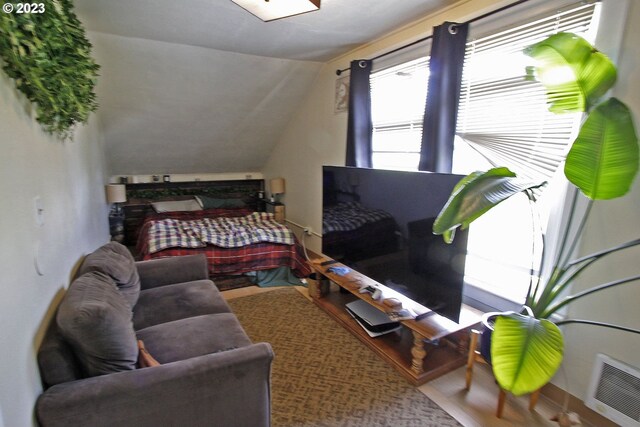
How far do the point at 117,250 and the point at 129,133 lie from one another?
8.52ft

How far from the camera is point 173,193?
513 centimetres

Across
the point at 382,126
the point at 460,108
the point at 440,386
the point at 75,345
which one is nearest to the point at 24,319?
the point at 75,345

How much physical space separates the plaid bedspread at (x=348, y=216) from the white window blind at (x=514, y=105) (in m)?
0.85

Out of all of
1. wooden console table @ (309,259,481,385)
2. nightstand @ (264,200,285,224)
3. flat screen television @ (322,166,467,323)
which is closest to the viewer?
flat screen television @ (322,166,467,323)

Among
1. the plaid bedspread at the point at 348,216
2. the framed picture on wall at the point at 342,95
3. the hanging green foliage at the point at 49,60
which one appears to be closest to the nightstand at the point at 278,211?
the framed picture on wall at the point at 342,95

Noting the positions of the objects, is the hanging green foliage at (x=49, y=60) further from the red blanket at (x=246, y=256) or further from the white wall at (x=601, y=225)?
the white wall at (x=601, y=225)

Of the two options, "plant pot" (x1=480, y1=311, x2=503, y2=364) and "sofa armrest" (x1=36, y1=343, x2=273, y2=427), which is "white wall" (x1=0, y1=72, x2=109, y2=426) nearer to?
"sofa armrest" (x1=36, y1=343, x2=273, y2=427)

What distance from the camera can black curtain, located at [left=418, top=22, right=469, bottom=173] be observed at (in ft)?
6.95

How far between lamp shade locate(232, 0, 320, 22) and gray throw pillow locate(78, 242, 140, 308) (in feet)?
5.38

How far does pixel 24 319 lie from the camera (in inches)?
42.6

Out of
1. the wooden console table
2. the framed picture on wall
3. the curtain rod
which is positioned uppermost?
the curtain rod

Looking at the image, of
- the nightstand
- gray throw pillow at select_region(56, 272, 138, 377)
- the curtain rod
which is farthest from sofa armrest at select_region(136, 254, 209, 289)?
the curtain rod

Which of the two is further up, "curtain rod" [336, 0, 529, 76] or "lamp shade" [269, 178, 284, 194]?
"curtain rod" [336, 0, 529, 76]

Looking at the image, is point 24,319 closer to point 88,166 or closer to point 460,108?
point 88,166
